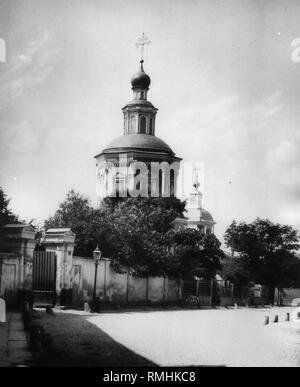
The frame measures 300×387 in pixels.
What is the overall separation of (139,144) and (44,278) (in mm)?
31538

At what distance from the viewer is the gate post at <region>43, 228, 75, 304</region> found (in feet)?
82.6

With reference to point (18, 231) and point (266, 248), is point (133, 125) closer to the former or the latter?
point (266, 248)

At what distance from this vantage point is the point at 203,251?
42250 mm

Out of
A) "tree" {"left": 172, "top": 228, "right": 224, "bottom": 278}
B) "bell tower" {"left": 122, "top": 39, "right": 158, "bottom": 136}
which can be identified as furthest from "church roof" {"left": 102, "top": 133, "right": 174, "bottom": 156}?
"tree" {"left": 172, "top": 228, "right": 224, "bottom": 278}

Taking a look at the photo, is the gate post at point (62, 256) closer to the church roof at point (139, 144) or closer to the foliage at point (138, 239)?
the foliage at point (138, 239)

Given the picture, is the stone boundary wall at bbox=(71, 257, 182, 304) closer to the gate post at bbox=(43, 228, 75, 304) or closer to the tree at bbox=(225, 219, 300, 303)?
the gate post at bbox=(43, 228, 75, 304)

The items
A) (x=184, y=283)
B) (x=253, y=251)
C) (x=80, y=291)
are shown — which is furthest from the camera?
(x=253, y=251)

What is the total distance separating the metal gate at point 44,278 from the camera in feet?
79.1

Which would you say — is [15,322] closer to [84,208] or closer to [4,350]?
[4,350]

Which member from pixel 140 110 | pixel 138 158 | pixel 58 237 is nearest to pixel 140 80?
pixel 140 110

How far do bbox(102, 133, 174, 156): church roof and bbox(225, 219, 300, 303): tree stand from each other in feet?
31.2

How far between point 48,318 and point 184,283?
2057 cm

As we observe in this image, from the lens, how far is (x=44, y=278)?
2452 cm

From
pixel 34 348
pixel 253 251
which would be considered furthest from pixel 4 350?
pixel 253 251
